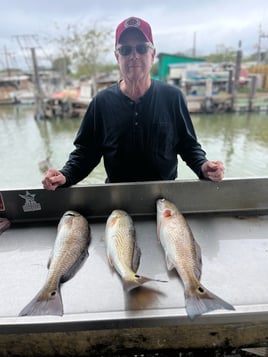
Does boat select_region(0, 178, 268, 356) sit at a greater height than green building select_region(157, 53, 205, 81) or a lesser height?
lesser

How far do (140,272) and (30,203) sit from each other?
28.8 inches

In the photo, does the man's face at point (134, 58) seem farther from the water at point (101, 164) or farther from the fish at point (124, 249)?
the water at point (101, 164)

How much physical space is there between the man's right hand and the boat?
0.12ft

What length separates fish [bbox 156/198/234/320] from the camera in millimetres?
875

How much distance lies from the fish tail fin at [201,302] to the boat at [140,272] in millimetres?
33

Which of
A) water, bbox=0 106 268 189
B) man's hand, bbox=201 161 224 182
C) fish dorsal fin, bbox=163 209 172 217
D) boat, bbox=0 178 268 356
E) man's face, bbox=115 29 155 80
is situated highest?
man's face, bbox=115 29 155 80

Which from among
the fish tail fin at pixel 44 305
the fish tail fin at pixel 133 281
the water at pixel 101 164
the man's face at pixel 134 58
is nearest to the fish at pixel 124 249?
the fish tail fin at pixel 133 281

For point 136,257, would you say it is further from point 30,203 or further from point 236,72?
point 236,72

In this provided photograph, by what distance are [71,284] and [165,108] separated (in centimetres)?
123

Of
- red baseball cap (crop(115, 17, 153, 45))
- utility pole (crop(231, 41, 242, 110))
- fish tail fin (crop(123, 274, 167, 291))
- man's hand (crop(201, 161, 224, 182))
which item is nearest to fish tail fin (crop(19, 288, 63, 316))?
fish tail fin (crop(123, 274, 167, 291))

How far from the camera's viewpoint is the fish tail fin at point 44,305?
0.88 meters

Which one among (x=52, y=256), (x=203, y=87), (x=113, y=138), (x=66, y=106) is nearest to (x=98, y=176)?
(x=113, y=138)

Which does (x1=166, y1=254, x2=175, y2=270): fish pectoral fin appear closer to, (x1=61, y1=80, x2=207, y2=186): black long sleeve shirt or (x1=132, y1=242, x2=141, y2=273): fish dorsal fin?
(x1=132, y1=242, x2=141, y2=273): fish dorsal fin

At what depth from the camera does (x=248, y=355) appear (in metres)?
1.08
